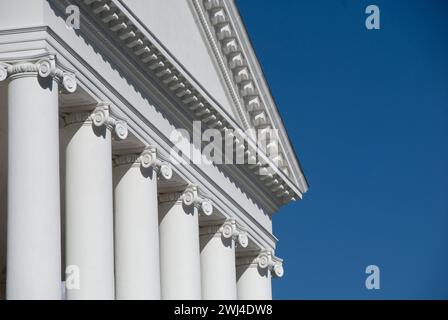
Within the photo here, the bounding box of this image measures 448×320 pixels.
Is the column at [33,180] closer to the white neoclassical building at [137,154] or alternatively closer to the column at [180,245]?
the white neoclassical building at [137,154]

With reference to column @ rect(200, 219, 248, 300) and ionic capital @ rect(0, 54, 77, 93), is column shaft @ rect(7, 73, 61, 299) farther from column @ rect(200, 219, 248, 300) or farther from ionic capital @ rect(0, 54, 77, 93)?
column @ rect(200, 219, 248, 300)

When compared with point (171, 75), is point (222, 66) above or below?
above

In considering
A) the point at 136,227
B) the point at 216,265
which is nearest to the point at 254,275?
the point at 216,265

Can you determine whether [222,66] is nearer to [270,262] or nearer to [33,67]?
[270,262]

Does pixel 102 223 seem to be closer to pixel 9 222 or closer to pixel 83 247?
pixel 83 247

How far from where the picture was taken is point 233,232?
78.9 metres

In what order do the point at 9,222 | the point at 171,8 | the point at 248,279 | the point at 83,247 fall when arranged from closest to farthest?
1. the point at 9,222
2. the point at 83,247
3. the point at 171,8
4. the point at 248,279

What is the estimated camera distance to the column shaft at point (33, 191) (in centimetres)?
5750

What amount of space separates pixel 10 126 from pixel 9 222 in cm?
349

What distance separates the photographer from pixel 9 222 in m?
58.4

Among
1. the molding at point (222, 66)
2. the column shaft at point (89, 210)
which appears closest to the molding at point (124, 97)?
the column shaft at point (89, 210)

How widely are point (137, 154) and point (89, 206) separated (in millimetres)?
6698
